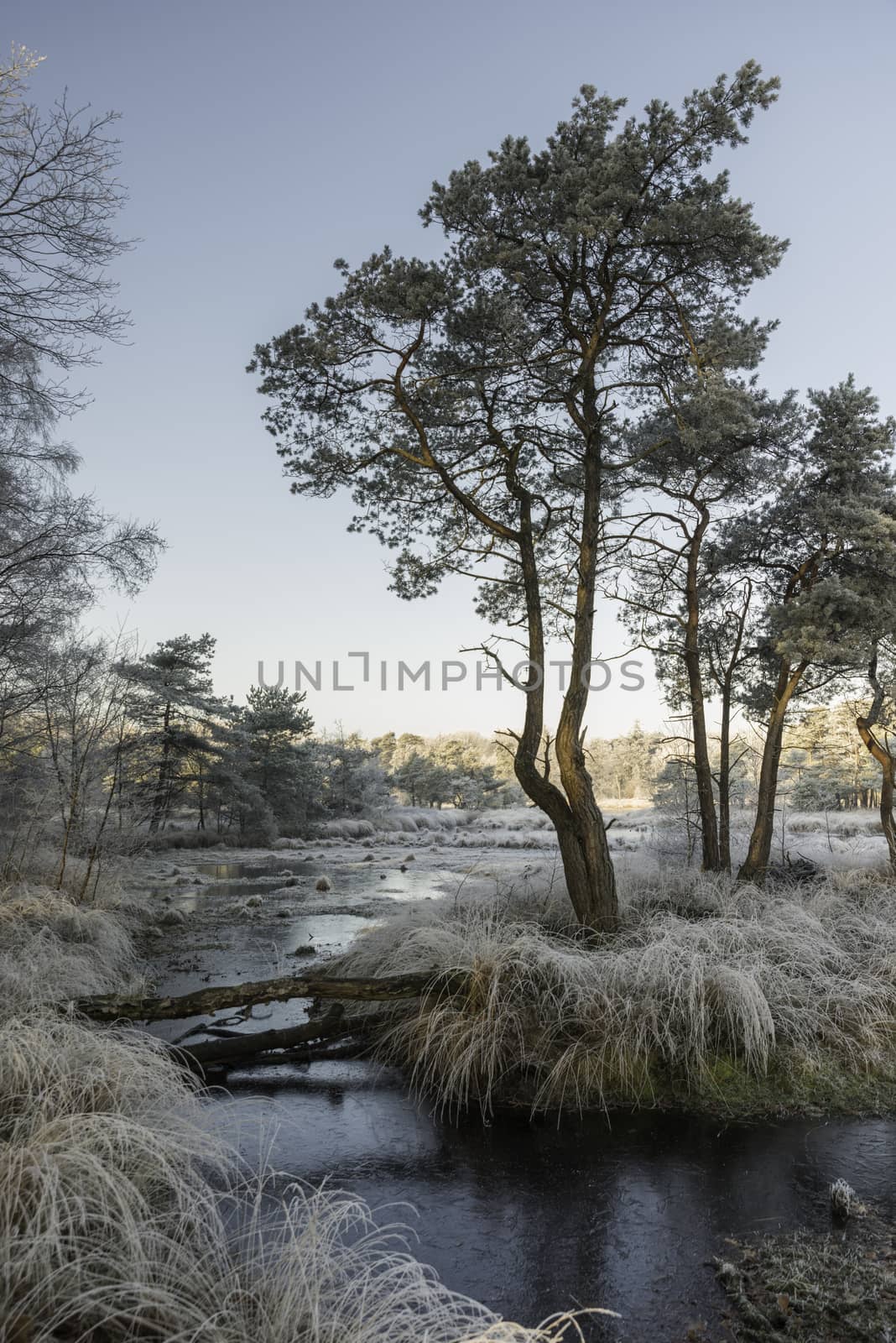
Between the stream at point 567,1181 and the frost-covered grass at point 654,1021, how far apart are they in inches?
9.6

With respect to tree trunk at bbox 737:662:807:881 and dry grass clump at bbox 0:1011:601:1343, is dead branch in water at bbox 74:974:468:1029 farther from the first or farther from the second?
tree trunk at bbox 737:662:807:881

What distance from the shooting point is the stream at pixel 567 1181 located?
2.72m

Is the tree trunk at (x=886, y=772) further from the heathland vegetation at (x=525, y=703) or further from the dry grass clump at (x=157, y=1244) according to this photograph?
the dry grass clump at (x=157, y=1244)

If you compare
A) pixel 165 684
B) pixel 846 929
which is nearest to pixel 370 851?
pixel 165 684

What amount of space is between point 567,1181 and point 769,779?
6546mm

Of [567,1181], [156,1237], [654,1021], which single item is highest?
[156,1237]

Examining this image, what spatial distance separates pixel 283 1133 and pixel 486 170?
21.2 feet

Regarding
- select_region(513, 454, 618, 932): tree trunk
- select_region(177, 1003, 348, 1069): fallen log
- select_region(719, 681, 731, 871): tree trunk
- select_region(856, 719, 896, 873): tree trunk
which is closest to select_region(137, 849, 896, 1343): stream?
select_region(177, 1003, 348, 1069): fallen log

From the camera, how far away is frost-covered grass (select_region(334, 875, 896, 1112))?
14.6 feet

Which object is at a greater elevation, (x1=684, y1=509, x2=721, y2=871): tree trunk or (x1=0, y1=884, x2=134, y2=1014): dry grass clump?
(x1=684, y1=509, x2=721, y2=871): tree trunk

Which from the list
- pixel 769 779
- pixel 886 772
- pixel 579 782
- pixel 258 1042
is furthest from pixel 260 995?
pixel 886 772

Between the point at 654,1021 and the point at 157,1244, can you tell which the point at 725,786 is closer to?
the point at 654,1021

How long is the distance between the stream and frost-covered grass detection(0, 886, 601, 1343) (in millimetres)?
209

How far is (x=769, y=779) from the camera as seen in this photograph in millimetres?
9023
